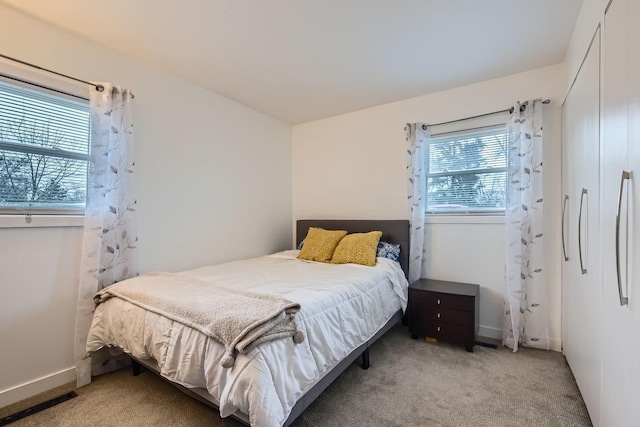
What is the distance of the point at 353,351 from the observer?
2.01 meters

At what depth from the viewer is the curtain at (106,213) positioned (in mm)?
2080

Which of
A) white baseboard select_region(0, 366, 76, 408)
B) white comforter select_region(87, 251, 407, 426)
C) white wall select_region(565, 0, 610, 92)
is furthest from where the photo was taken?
white baseboard select_region(0, 366, 76, 408)

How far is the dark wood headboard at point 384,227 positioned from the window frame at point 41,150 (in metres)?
2.40

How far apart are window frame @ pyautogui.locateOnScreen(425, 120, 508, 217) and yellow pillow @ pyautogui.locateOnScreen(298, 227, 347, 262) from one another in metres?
1.01

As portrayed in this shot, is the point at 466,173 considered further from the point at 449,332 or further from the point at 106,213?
the point at 106,213

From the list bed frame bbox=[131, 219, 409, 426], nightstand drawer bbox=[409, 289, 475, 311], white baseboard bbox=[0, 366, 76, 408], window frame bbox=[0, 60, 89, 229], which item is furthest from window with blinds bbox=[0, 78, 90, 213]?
nightstand drawer bbox=[409, 289, 475, 311]

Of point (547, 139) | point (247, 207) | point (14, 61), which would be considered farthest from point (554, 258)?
point (14, 61)

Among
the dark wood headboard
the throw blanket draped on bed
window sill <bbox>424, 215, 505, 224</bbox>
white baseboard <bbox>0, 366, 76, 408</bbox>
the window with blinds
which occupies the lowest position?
white baseboard <bbox>0, 366, 76, 408</bbox>

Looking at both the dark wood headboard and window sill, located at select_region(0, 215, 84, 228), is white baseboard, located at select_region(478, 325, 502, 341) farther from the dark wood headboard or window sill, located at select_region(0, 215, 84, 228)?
window sill, located at select_region(0, 215, 84, 228)

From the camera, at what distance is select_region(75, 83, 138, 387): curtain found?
2080mm

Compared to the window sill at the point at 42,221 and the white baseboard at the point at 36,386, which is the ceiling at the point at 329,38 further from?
the white baseboard at the point at 36,386

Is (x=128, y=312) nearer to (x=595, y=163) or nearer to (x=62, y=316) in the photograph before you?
(x=62, y=316)

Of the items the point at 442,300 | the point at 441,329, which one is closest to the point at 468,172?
the point at 442,300

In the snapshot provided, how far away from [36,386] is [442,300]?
3.09m
